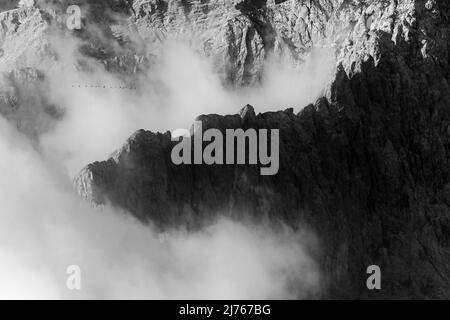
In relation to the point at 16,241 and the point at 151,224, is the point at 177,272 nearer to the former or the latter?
the point at 151,224

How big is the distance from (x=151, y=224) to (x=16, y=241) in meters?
17.6

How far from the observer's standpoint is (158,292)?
7574 inches

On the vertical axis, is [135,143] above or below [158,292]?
above

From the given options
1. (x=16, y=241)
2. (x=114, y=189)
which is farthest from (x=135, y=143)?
(x=16, y=241)

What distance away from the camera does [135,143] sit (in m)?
198
